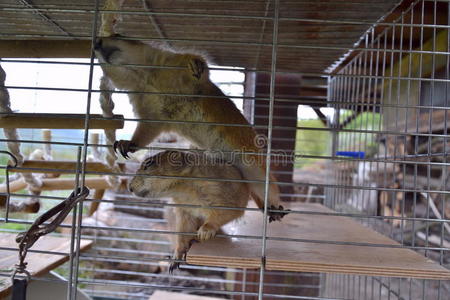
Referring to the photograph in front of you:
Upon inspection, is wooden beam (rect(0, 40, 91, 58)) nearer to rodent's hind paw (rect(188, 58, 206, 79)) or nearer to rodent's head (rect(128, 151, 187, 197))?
rodent's hind paw (rect(188, 58, 206, 79))

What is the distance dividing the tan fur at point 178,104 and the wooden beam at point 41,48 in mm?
269

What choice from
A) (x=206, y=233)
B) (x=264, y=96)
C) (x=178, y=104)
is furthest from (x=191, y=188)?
(x=264, y=96)

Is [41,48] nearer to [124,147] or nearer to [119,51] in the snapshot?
[119,51]

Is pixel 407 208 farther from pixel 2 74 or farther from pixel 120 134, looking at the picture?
pixel 2 74

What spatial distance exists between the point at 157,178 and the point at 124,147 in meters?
0.23

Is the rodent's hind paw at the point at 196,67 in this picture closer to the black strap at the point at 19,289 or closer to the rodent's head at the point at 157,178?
the rodent's head at the point at 157,178

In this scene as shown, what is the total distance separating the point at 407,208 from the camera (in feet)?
14.3

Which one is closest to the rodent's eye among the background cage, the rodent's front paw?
the background cage

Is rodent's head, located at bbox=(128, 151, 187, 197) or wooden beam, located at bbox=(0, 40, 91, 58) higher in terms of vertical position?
wooden beam, located at bbox=(0, 40, 91, 58)

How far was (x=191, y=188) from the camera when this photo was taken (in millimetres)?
1925

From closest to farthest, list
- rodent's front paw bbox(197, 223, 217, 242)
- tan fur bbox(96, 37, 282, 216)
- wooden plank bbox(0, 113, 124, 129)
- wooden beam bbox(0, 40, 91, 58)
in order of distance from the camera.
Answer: wooden beam bbox(0, 40, 91, 58), wooden plank bbox(0, 113, 124, 129), rodent's front paw bbox(197, 223, 217, 242), tan fur bbox(96, 37, 282, 216)

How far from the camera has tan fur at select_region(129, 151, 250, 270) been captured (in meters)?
1.86

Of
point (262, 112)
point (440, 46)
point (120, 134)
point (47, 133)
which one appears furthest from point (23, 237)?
point (440, 46)

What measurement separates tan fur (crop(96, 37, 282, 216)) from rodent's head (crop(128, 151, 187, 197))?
0.13m
